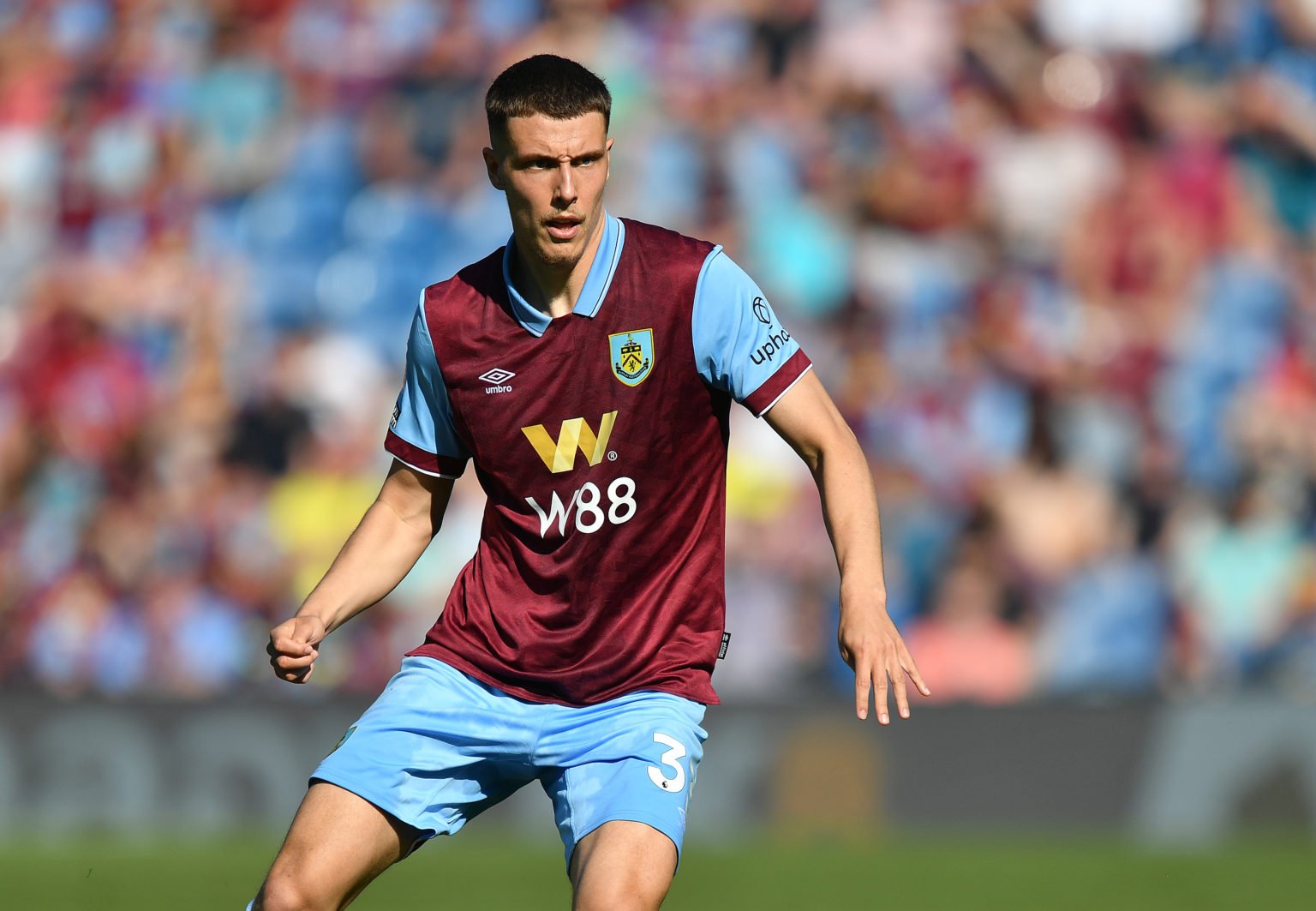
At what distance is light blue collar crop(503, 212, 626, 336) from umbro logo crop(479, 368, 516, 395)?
0.43 feet

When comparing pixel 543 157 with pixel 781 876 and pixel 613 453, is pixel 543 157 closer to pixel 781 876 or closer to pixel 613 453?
pixel 613 453

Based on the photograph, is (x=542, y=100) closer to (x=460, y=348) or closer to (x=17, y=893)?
(x=460, y=348)

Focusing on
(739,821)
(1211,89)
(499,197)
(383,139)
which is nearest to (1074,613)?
(739,821)

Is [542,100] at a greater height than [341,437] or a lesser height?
greater

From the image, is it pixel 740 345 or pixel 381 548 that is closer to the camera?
pixel 740 345

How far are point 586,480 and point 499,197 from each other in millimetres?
Answer: 8980

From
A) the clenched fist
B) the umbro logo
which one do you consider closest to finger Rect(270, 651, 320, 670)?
the clenched fist

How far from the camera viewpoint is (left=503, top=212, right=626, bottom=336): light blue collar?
532cm

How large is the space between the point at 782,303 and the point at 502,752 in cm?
822

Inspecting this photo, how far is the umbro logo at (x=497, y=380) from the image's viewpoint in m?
5.34

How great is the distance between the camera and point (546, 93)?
510 cm

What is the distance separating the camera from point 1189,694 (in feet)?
35.5

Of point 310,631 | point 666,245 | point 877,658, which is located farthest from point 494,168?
point 877,658

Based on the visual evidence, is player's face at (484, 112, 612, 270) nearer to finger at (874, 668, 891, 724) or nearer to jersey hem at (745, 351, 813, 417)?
jersey hem at (745, 351, 813, 417)
